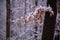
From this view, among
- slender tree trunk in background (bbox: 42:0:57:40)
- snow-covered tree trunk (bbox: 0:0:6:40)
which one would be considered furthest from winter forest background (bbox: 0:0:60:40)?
slender tree trunk in background (bbox: 42:0:57:40)

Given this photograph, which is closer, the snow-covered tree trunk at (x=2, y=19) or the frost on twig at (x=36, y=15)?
the frost on twig at (x=36, y=15)

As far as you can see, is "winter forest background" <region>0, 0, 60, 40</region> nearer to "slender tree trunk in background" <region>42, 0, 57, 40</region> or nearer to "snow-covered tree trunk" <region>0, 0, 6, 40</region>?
"snow-covered tree trunk" <region>0, 0, 6, 40</region>

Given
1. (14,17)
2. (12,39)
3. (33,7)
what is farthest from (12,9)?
(12,39)

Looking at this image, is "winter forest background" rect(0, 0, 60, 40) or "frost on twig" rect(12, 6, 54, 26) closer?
"frost on twig" rect(12, 6, 54, 26)

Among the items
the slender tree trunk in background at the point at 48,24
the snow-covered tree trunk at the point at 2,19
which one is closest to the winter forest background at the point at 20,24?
the snow-covered tree trunk at the point at 2,19

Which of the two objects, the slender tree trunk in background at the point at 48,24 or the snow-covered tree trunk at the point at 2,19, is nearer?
the slender tree trunk in background at the point at 48,24

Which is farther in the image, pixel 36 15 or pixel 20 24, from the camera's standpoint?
pixel 20 24

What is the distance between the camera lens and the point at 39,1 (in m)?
2.87

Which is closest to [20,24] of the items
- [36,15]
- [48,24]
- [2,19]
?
[2,19]

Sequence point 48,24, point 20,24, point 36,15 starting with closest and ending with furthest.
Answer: point 48,24, point 36,15, point 20,24

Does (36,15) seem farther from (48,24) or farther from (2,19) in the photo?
(2,19)

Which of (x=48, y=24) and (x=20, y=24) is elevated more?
(x=48, y=24)

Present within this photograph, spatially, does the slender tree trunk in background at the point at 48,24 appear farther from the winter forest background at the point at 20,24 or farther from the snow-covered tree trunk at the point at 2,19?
the snow-covered tree trunk at the point at 2,19

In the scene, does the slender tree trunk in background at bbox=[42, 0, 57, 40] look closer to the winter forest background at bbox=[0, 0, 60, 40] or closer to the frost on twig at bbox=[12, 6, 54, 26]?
the frost on twig at bbox=[12, 6, 54, 26]
